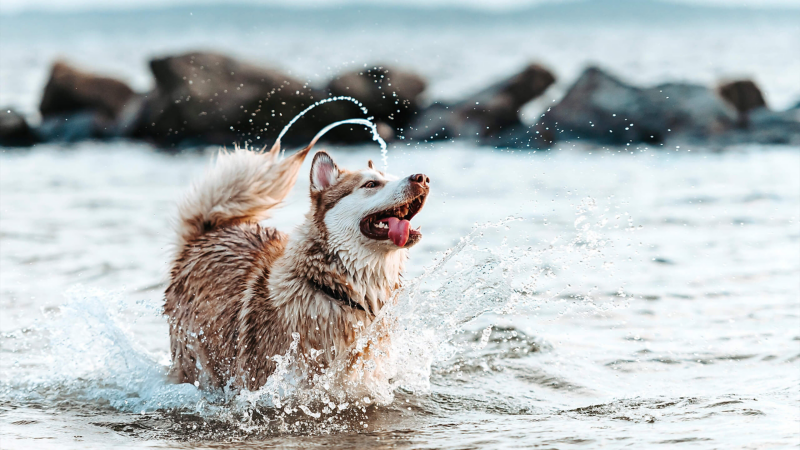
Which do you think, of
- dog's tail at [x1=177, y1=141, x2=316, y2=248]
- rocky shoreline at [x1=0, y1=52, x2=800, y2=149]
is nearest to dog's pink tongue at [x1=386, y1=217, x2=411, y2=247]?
dog's tail at [x1=177, y1=141, x2=316, y2=248]

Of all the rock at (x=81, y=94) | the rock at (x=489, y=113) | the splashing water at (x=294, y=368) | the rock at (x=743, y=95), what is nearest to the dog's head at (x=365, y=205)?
the splashing water at (x=294, y=368)

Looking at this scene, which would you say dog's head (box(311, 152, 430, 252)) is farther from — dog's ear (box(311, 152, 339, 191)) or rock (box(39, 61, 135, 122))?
rock (box(39, 61, 135, 122))

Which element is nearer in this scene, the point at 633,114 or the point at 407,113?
the point at 633,114

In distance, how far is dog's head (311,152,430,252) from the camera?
14.9ft

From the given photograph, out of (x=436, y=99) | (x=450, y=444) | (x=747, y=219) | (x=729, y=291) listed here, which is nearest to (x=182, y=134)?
(x=436, y=99)

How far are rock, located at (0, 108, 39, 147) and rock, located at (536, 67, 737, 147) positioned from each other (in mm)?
11159

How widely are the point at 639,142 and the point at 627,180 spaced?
11.9 ft

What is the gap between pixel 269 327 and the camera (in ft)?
16.2

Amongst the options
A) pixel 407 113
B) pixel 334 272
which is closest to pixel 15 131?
pixel 407 113

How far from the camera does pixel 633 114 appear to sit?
16.2 metres

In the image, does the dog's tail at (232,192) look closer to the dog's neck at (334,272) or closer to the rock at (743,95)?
the dog's neck at (334,272)

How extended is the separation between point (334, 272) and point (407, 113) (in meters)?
14.0

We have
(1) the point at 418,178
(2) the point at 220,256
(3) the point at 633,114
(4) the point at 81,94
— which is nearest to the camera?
(1) the point at 418,178

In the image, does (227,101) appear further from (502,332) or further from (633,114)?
(502,332)
